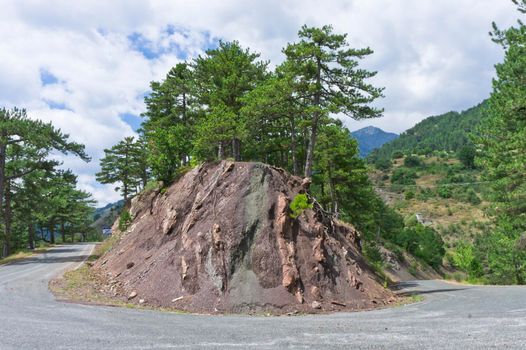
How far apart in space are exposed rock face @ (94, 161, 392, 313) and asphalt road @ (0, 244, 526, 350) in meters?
1.80

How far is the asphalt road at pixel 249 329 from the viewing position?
8.30 metres

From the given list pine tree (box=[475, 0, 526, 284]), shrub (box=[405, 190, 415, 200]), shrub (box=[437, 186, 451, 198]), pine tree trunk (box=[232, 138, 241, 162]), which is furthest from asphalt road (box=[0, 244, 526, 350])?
shrub (box=[437, 186, 451, 198])

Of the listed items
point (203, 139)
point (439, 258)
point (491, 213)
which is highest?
point (203, 139)

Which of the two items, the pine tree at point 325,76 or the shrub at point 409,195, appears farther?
the shrub at point 409,195

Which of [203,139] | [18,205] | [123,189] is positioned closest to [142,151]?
[123,189]

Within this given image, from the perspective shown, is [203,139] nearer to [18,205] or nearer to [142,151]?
[18,205]

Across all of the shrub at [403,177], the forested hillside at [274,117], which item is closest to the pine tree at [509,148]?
the forested hillside at [274,117]

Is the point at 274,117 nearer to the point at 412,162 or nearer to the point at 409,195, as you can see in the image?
the point at 409,195

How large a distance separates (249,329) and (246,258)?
589cm

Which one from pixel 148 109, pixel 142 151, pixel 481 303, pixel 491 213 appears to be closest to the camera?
pixel 481 303

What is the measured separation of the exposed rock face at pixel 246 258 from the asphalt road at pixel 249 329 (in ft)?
5.91

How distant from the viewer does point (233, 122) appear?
85.9ft

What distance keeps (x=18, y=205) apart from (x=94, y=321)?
37.1 meters

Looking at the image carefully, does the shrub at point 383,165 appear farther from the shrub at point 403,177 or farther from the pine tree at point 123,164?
the pine tree at point 123,164
